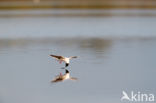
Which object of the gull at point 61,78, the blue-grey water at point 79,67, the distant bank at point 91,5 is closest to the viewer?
the blue-grey water at point 79,67

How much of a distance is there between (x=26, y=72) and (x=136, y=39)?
787 centimetres

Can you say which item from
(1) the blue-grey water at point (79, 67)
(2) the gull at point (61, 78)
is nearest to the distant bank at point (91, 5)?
(1) the blue-grey water at point (79, 67)

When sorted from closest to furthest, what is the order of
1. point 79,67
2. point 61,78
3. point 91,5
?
point 61,78 → point 79,67 → point 91,5

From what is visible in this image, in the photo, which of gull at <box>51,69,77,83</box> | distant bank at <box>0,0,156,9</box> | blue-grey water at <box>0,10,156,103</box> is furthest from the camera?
distant bank at <box>0,0,156,9</box>

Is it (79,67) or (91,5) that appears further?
(91,5)

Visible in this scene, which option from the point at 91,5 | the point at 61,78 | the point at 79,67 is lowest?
the point at 61,78

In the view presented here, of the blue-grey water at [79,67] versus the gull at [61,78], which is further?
the gull at [61,78]

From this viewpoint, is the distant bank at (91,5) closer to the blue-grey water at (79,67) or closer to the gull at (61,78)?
the blue-grey water at (79,67)

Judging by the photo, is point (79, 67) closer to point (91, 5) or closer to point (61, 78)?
point (61, 78)

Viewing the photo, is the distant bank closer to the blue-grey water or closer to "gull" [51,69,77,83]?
the blue-grey water

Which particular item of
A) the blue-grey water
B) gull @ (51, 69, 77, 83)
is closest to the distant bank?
the blue-grey water

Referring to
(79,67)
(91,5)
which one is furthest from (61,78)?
(91,5)

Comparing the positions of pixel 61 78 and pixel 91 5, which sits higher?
pixel 91 5

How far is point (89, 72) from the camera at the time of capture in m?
12.2
